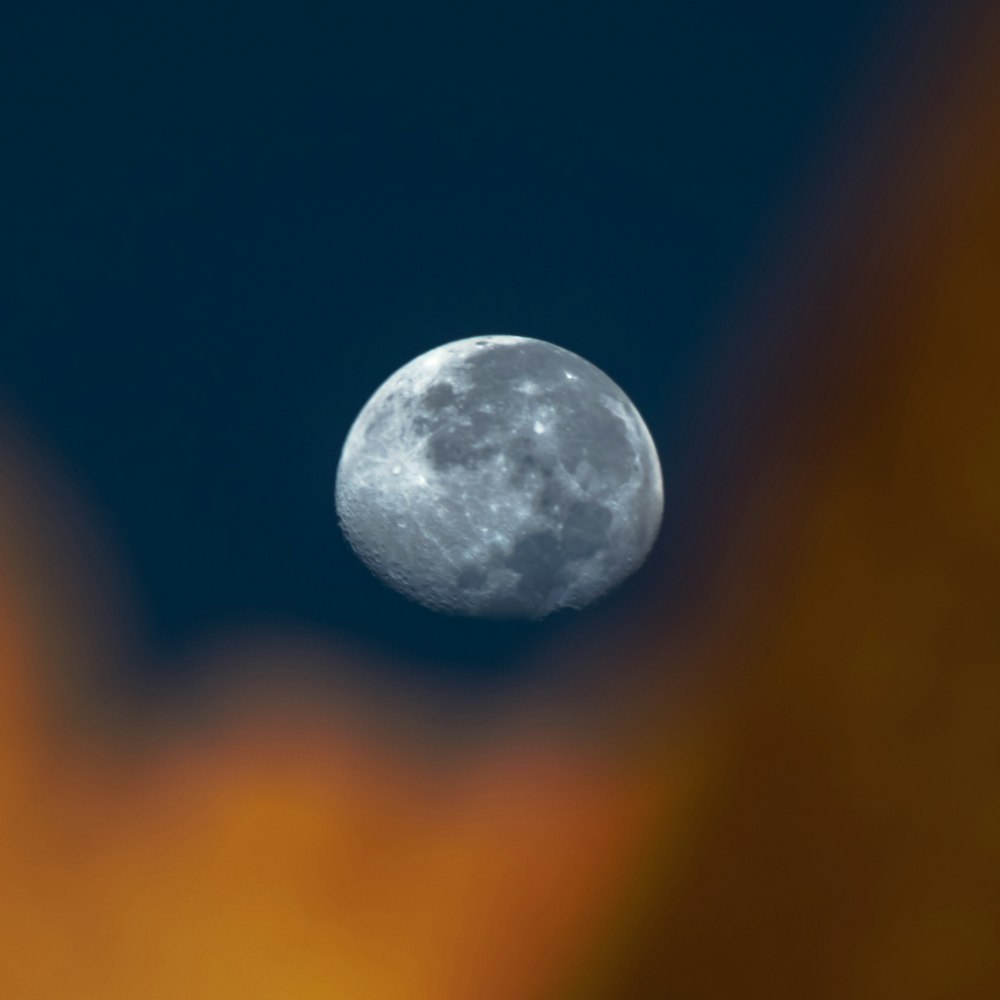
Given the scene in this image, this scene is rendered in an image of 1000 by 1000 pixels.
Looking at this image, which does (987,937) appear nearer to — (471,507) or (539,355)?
(471,507)

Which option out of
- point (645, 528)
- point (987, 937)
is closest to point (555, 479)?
point (645, 528)

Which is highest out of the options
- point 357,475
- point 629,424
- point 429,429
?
point 629,424

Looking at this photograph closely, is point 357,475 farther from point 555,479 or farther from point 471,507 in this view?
point 555,479

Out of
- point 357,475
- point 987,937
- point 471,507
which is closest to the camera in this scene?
point 987,937

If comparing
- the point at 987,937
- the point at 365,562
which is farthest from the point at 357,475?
the point at 987,937

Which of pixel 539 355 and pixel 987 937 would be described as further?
pixel 539 355

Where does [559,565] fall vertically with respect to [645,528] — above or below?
below

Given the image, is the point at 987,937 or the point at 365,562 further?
the point at 365,562

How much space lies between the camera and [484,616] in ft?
26.2

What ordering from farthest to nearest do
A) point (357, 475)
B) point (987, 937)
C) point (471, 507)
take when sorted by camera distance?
Result: point (357, 475) < point (471, 507) < point (987, 937)

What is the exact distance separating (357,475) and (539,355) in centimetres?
198

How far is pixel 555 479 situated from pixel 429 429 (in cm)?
112

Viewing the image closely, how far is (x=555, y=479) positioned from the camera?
7578 mm

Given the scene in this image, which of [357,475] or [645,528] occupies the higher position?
[645,528]
